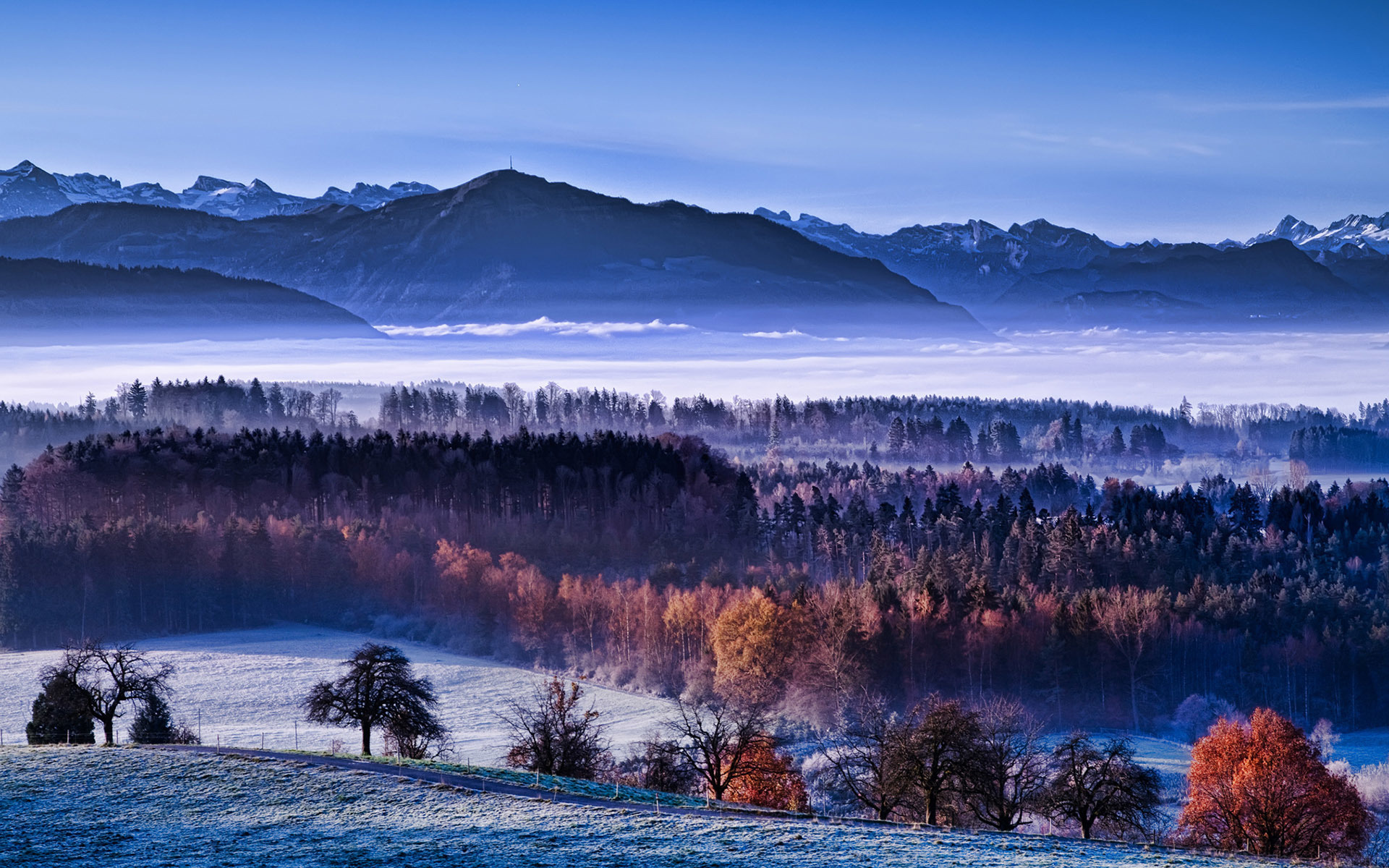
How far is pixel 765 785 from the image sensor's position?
223 feet

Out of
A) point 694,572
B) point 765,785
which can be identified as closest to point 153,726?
point 765,785

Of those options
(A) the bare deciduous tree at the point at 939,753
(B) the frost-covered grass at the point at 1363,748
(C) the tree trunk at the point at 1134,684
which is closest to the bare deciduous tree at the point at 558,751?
(A) the bare deciduous tree at the point at 939,753

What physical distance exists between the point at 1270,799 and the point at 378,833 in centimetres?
4334

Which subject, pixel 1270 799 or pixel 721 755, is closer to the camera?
pixel 1270 799

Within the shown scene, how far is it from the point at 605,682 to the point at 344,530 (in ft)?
175

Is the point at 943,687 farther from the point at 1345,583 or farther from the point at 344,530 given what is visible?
the point at 344,530

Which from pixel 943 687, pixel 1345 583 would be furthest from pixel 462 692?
pixel 1345 583

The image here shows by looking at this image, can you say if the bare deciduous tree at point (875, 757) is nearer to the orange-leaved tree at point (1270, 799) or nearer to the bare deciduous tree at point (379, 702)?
the orange-leaved tree at point (1270, 799)

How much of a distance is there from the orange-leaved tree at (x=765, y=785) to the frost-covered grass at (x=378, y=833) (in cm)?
2043

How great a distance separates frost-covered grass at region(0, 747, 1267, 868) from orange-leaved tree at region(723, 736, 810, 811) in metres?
20.4

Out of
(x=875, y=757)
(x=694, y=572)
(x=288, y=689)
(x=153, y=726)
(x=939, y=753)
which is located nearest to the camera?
(x=939, y=753)

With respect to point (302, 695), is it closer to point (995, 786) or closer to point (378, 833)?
point (378, 833)

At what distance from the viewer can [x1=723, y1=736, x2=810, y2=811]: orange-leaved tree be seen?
220 ft

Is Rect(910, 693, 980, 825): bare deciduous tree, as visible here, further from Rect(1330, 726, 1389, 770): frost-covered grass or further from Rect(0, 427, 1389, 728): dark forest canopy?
Rect(1330, 726, 1389, 770): frost-covered grass
